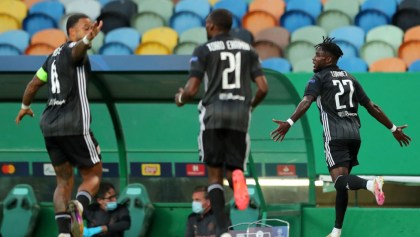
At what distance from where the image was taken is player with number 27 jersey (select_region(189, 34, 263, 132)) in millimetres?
9625

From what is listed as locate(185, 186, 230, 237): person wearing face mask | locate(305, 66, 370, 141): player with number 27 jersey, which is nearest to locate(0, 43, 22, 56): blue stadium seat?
locate(185, 186, 230, 237): person wearing face mask

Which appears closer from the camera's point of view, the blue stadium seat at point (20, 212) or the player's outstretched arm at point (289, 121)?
the player's outstretched arm at point (289, 121)

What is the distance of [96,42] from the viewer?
1864cm

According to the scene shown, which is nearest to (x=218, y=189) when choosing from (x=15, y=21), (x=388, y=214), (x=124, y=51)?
(x=388, y=214)

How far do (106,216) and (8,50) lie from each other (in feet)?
19.4

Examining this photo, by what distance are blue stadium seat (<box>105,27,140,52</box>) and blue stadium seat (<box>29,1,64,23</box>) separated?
120cm

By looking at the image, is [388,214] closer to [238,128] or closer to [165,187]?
[165,187]

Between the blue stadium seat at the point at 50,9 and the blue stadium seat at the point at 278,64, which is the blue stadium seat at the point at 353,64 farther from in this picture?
the blue stadium seat at the point at 50,9

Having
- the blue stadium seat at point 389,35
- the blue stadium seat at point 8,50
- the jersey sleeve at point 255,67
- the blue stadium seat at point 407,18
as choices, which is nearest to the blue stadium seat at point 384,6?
the blue stadium seat at point 407,18

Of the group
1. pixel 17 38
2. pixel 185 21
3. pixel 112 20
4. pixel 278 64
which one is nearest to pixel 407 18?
pixel 278 64

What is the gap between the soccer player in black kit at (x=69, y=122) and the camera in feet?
34.3

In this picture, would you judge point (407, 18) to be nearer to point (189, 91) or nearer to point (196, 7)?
point (196, 7)

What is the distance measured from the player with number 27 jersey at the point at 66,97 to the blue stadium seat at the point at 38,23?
29.0 ft

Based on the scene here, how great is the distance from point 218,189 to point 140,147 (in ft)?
13.4
